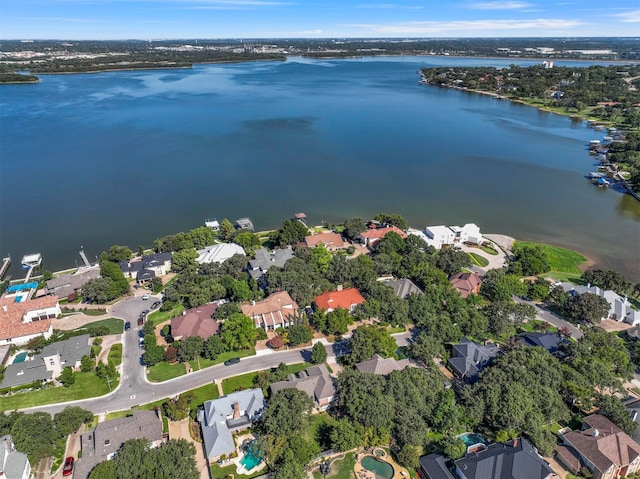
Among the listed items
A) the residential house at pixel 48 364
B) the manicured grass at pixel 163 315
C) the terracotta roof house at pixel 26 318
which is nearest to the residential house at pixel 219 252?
the manicured grass at pixel 163 315

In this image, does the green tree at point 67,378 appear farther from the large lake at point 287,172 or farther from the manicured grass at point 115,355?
the large lake at point 287,172

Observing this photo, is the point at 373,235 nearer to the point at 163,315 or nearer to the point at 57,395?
the point at 163,315

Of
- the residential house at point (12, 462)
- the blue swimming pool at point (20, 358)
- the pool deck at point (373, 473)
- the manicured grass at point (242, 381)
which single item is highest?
the residential house at point (12, 462)

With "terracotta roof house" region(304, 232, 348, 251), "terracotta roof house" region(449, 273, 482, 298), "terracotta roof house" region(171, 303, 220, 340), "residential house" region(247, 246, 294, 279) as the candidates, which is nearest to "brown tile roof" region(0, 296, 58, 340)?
"terracotta roof house" region(171, 303, 220, 340)

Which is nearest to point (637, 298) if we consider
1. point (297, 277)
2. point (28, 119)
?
point (297, 277)

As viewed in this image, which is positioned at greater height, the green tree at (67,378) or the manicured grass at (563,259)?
the green tree at (67,378)

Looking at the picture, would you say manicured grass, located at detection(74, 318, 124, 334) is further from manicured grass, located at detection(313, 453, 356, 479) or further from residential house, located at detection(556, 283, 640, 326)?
residential house, located at detection(556, 283, 640, 326)
